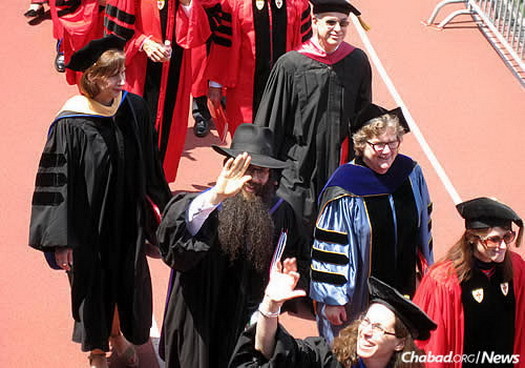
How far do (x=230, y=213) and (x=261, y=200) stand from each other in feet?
0.74

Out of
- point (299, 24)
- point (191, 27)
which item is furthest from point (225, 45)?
point (299, 24)

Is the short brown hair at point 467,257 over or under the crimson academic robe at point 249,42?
under

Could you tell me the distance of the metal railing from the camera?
39.1 feet

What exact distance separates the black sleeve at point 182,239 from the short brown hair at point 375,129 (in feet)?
3.72

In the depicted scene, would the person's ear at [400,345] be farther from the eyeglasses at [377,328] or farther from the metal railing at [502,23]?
the metal railing at [502,23]

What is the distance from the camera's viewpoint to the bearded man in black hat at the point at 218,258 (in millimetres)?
5344

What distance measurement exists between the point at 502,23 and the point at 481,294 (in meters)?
7.65

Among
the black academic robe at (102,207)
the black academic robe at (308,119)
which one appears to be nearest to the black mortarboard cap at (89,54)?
the black academic robe at (102,207)

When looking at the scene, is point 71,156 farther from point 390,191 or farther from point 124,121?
point 390,191

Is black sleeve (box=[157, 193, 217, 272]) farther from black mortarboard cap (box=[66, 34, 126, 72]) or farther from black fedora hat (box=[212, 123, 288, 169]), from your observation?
black mortarboard cap (box=[66, 34, 126, 72])

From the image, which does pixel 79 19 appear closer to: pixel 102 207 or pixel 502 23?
pixel 102 207

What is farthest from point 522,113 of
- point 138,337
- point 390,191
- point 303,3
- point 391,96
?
point 138,337

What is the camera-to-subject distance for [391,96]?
11.2 m

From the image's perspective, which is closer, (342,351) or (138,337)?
(342,351)
